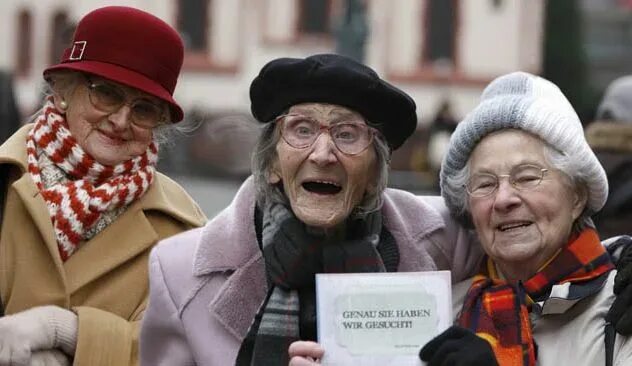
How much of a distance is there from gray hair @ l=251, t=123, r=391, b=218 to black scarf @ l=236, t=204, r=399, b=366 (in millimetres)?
82

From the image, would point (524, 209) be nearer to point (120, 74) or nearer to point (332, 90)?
point (332, 90)

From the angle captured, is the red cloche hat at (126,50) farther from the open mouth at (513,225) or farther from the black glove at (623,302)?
the black glove at (623,302)

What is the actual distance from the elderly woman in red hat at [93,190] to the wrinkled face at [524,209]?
1.16 meters

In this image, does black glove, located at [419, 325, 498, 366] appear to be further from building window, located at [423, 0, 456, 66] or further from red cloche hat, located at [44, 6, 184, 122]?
building window, located at [423, 0, 456, 66]

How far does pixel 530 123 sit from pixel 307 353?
3.01ft

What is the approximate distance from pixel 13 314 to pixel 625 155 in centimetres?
284

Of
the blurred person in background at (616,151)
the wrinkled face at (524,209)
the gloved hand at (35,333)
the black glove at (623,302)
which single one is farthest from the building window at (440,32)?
the black glove at (623,302)

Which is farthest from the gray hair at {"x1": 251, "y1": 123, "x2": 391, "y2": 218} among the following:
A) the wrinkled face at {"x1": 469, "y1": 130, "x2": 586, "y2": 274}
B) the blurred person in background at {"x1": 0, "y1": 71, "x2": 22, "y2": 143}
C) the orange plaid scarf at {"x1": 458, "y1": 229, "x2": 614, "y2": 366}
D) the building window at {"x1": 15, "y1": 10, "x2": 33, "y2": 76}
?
the building window at {"x1": 15, "y1": 10, "x2": 33, "y2": 76}

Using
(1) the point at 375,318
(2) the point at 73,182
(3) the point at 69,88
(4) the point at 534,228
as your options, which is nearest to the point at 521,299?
(4) the point at 534,228

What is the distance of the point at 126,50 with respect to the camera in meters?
4.30

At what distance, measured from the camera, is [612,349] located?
11.4 ft

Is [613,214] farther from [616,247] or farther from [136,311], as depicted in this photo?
[136,311]

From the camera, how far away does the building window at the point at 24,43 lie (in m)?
30.9

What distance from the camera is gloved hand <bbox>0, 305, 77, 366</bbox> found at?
388 centimetres
